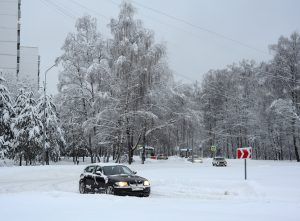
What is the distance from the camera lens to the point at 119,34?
45.0m

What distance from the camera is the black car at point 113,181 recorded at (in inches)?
639

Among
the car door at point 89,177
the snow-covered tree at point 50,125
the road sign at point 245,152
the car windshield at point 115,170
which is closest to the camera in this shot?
the car windshield at point 115,170

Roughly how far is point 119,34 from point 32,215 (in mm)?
37757

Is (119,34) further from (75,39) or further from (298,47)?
(298,47)

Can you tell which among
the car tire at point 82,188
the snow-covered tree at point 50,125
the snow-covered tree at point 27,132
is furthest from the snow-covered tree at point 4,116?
the car tire at point 82,188

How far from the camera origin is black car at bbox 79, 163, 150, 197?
16.2 metres

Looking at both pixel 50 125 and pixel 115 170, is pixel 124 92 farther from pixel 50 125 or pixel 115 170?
pixel 115 170

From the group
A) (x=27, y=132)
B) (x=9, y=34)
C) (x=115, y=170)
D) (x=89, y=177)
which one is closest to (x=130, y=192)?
(x=115, y=170)

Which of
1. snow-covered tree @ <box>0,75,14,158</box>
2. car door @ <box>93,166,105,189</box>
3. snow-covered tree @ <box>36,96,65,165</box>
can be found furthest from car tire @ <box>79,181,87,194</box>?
snow-covered tree @ <box>36,96,65,165</box>

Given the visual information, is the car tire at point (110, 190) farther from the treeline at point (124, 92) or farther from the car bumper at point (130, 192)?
the treeline at point (124, 92)

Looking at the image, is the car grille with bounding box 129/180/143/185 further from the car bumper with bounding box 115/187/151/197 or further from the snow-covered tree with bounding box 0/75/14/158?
the snow-covered tree with bounding box 0/75/14/158

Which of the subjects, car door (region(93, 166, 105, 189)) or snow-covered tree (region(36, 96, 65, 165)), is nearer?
car door (region(93, 166, 105, 189))

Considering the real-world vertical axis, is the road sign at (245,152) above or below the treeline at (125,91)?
below

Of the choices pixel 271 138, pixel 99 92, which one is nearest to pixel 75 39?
pixel 99 92
